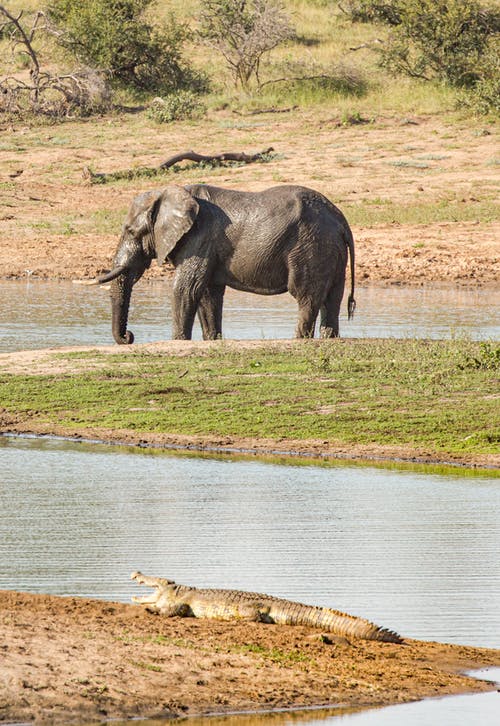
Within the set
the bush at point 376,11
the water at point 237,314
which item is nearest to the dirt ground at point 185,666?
the water at point 237,314

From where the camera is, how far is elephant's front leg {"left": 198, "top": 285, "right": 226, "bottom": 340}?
54.2ft

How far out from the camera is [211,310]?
16.5 metres

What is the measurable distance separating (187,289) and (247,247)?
2.63ft

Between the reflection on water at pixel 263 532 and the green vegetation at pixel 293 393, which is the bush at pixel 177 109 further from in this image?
the reflection on water at pixel 263 532

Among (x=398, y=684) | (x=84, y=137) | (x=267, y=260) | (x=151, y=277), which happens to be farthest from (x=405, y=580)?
(x=84, y=137)

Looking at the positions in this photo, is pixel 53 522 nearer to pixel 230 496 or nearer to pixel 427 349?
pixel 230 496

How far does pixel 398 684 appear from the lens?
6566mm

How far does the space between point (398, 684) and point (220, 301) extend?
34.0 feet

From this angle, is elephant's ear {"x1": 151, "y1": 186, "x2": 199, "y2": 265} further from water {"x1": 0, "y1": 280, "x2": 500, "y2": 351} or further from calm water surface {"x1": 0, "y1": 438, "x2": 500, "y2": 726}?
calm water surface {"x1": 0, "y1": 438, "x2": 500, "y2": 726}

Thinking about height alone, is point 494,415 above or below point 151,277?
above

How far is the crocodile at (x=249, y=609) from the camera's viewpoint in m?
7.08

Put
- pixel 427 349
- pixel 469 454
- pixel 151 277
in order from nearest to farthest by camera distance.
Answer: pixel 469 454 → pixel 427 349 → pixel 151 277

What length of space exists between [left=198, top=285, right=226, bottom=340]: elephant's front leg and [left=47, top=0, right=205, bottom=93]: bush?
767 inches

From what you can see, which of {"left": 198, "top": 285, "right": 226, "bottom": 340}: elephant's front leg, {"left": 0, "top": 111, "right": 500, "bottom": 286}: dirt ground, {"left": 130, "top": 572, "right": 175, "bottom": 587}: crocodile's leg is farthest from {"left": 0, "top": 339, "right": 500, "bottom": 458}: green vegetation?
{"left": 0, "top": 111, "right": 500, "bottom": 286}: dirt ground
